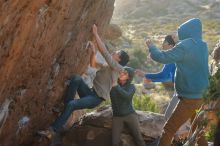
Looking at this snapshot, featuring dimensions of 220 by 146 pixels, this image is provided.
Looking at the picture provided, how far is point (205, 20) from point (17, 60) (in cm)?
5797

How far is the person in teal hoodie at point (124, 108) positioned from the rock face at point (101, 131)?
298 mm

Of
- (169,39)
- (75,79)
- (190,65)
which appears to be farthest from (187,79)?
(75,79)

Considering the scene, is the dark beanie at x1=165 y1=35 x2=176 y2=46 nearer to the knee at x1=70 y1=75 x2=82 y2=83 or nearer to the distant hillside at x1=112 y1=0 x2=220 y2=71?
the knee at x1=70 y1=75 x2=82 y2=83

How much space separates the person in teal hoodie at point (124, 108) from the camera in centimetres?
813

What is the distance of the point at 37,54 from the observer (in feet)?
25.1

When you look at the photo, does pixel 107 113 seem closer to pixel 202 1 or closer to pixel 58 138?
pixel 58 138

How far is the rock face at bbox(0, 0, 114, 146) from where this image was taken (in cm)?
634

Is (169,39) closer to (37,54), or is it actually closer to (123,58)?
(123,58)

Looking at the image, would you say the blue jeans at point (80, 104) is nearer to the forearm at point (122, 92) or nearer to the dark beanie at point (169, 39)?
the forearm at point (122, 92)

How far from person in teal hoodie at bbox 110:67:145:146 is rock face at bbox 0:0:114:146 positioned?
1365mm

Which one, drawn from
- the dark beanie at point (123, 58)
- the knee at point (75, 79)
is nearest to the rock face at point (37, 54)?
the knee at point (75, 79)

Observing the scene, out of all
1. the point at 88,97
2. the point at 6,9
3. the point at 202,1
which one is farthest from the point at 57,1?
the point at 202,1

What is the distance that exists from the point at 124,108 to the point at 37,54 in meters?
1.90

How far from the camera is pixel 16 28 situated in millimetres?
→ 6293
